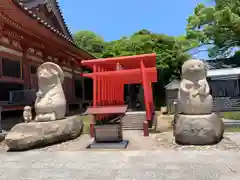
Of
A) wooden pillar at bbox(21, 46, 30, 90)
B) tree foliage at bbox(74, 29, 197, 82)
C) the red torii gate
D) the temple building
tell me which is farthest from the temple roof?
the red torii gate

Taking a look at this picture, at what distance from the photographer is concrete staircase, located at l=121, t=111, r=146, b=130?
1091 cm

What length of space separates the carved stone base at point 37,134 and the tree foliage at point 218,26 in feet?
41.3

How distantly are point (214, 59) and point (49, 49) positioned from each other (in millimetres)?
14499

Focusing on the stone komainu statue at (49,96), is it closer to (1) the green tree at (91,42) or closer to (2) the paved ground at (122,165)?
(2) the paved ground at (122,165)

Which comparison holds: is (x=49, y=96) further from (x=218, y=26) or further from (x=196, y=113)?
(x=218, y=26)

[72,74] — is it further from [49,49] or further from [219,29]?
[219,29]

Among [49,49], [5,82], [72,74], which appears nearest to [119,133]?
[5,82]

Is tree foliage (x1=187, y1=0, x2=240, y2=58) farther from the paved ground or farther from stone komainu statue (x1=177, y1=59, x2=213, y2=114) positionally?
the paved ground

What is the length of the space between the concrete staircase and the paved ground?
459 centimetres

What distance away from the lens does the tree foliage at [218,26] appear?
1630cm

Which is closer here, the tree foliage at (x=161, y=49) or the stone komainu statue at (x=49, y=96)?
the stone komainu statue at (x=49, y=96)

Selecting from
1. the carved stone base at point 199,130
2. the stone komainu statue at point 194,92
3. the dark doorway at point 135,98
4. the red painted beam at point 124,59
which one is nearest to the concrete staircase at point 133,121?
the red painted beam at point 124,59

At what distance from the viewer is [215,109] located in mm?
13484

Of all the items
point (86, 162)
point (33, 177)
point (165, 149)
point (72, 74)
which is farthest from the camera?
point (72, 74)
